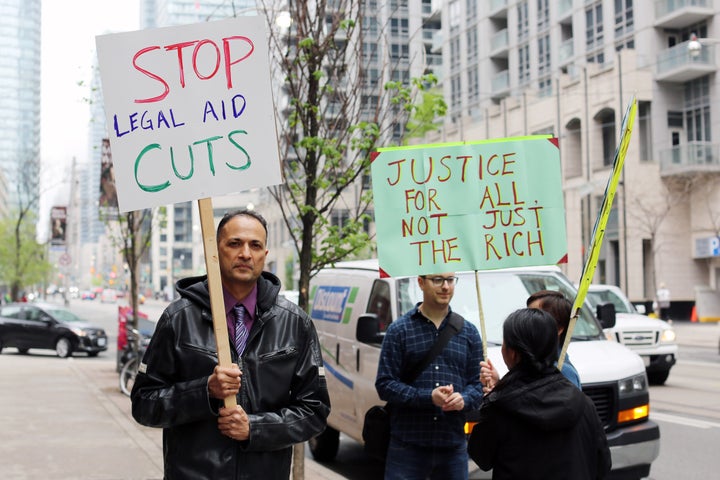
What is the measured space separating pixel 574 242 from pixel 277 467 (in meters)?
47.4

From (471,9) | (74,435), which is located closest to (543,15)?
(471,9)

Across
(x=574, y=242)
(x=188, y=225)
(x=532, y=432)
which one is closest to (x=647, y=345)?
(x=532, y=432)

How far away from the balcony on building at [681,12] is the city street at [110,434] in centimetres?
2797

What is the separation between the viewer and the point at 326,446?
10.2 meters

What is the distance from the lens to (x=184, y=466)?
3402mm

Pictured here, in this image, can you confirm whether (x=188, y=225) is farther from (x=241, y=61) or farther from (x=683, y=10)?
(x=241, y=61)

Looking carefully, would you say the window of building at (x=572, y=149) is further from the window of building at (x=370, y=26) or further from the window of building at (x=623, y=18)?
the window of building at (x=370, y=26)

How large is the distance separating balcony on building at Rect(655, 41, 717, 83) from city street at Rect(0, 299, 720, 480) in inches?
1058

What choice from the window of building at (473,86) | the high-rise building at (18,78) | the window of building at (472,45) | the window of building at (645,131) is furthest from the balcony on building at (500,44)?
the high-rise building at (18,78)

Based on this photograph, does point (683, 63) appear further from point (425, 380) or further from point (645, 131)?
point (425, 380)

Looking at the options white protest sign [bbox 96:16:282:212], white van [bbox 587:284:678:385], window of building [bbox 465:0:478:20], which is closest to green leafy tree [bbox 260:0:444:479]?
white protest sign [bbox 96:16:282:212]

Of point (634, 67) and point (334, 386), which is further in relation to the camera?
point (634, 67)

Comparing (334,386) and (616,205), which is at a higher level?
(616,205)

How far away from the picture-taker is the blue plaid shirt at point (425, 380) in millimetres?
5137
